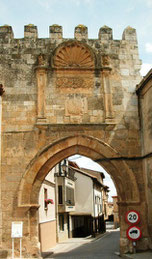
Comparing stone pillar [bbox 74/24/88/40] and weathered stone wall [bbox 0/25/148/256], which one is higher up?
stone pillar [bbox 74/24/88/40]

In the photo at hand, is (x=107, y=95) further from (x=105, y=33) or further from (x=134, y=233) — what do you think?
(x=134, y=233)

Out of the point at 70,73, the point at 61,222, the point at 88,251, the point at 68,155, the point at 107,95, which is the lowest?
the point at 88,251

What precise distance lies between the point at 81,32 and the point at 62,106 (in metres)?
2.73

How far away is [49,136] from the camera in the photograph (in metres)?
10.2

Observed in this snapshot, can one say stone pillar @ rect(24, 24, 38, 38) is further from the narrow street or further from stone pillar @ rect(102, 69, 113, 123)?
the narrow street

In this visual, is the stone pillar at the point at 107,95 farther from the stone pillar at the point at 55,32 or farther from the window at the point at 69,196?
the window at the point at 69,196

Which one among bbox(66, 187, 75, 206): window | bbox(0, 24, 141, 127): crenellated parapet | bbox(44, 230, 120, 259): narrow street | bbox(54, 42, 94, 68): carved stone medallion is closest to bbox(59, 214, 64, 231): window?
bbox(66, 187, 75, 206): window

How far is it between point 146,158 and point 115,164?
0.97 meters

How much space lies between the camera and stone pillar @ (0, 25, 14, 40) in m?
10.9

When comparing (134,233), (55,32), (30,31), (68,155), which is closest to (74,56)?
(55,32)

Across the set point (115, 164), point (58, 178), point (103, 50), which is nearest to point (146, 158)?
point (115, 164)

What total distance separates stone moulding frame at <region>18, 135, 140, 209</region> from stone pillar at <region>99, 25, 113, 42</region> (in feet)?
11.7

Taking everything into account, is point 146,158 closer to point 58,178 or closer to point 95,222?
point 58,178

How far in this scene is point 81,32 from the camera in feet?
36.3
